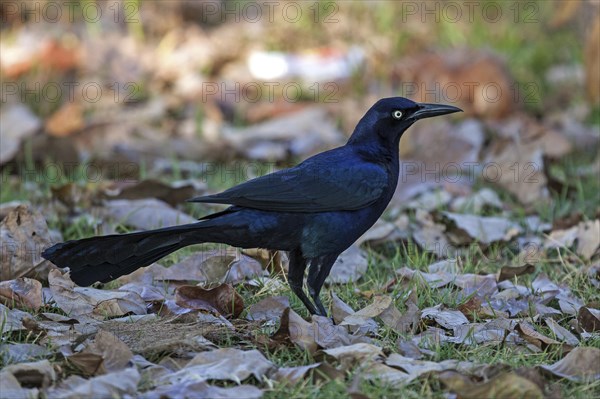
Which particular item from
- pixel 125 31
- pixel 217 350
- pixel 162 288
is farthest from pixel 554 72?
pixel 217 350

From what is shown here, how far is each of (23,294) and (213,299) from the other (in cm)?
74

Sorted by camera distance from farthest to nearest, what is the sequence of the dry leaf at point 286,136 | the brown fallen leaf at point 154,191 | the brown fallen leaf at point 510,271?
the dry leaf at point 286,136 < the brown fallen leaf at point 154,191 < the brown fallen leaf at point 510,271

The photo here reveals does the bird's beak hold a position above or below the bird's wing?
above

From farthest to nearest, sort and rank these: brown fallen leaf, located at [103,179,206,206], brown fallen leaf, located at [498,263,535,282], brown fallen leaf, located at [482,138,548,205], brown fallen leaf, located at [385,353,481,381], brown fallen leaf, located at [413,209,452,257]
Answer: brown fallen leaf, located at [482,138,548,205] → brown fallen leaf, located at [103,179,206,206] → brown fallen leaf, located at [413,209,452,257] → brown fallen leaf, located at [498,263,535,282] → brown fallen leaf, located at [385,353,481,381]

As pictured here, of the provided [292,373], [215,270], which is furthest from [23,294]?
[292,373]

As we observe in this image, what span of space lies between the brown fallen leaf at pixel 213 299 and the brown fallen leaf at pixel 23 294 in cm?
54

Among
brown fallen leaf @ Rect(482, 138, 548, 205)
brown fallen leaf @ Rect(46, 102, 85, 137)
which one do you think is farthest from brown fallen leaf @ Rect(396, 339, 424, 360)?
brown fallen leaf @ Rect(46, 102, 85, 137)

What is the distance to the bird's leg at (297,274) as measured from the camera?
13.2ft

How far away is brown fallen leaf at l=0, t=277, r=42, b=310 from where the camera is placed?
12.6ft

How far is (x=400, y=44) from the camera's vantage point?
29.5 ft

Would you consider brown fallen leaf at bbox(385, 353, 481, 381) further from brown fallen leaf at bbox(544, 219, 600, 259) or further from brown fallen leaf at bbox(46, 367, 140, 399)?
brown fallen leaf at bbox(544, 219, 600, 259)

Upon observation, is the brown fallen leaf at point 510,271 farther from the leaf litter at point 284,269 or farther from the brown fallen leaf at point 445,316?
the brown fallen leaf at point 445,316

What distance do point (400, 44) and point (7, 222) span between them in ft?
17.5

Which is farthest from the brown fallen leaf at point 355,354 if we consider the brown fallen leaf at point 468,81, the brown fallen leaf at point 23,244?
the brown fallen leaf at point 468,81
